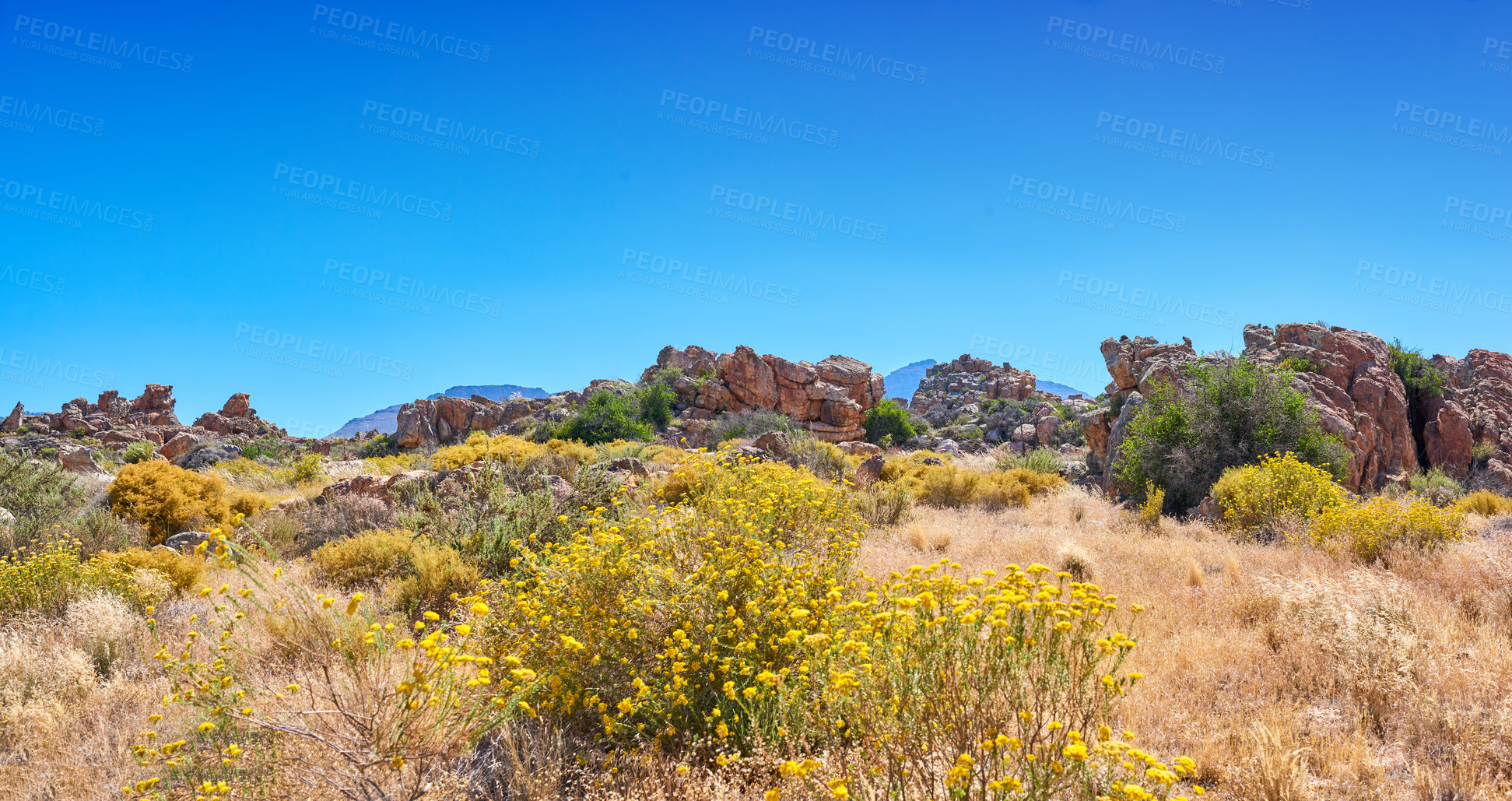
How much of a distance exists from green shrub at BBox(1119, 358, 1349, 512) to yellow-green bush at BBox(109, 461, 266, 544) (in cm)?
1605

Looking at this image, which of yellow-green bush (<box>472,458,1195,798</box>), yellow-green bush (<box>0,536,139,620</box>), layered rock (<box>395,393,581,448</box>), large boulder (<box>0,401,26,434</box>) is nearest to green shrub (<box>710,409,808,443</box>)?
layered rock (<box>395,393,581,448</box>)

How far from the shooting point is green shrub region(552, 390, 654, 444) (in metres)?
29.5

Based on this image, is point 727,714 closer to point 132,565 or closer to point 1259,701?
point 1259,701

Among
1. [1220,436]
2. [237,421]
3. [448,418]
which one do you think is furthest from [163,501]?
[237,421]

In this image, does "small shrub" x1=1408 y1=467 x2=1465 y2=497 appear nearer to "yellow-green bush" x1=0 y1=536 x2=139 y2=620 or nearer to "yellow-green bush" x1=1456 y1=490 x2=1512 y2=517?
"yellow-green bush" x1=1456 y1=490 x2=1512 y2=517

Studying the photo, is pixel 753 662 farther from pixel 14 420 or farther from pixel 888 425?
pixel 14 420

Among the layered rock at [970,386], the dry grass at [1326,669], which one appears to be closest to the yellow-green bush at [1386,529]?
the dry grass at [1326,669]

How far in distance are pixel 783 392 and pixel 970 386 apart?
27143 mm

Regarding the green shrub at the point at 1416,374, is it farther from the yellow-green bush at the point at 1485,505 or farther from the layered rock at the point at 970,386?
the layered rock at the point at 970,386

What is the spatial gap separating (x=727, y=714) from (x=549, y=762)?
88cm

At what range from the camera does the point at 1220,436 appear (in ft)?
43.2

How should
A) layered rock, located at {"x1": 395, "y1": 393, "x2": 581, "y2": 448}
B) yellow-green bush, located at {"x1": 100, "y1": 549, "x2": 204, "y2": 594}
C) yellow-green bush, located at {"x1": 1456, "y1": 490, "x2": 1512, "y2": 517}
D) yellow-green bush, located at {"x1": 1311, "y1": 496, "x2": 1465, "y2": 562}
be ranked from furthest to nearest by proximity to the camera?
1. layered rock, located at {"x1": 395, "y1": 393, "x2": 581, "y2": 448}
2. yellow-green bush, located at {"x1": 1456, "y1": 490, "x2": 1512, "y2": 517}
3. yellow-green bush, located at {"x1": 1311, "y1": 496, "x2": 1465, "y2": 562}
4. yellow-green bush, located at {"x1": 100, "y1": 549, "x2": 204, "y2": 594}

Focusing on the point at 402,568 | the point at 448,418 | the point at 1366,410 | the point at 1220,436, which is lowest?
the point at 402,568

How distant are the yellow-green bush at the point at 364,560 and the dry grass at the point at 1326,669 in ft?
17.0
